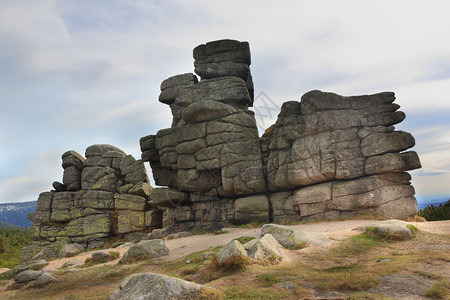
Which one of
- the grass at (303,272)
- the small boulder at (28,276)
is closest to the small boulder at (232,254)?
the grass at (303,272)

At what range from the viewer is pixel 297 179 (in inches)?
1184

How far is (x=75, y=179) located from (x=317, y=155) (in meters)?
36.9

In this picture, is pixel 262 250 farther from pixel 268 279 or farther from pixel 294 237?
pixel 294 237

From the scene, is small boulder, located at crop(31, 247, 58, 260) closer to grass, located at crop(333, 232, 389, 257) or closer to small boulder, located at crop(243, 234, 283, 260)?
small boulder, located at crop(243, 234, 283, 260)

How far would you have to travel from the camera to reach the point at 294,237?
62.2ft

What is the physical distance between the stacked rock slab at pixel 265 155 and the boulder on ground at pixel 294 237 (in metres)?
9.39

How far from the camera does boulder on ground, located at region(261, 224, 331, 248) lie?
18438 millimetres

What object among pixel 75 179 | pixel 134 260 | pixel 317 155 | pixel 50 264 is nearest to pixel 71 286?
pixel 134 260

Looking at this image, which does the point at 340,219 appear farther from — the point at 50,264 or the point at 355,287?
the point at 50,264

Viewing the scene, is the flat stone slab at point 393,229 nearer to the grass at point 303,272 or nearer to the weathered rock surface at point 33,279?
the grass at point 303,272

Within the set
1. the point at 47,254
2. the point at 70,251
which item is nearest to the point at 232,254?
the point at 70,251

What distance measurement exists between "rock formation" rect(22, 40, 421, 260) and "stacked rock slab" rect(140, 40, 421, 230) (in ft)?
0.35

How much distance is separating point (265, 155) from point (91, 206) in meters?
26.8

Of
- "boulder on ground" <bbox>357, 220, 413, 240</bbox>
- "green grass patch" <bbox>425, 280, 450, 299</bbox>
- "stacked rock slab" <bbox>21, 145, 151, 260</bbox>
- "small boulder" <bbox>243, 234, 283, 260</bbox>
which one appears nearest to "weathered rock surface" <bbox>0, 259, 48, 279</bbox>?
"stacked rock slab" <bbox>21, 145, 151, 260</bbox>
